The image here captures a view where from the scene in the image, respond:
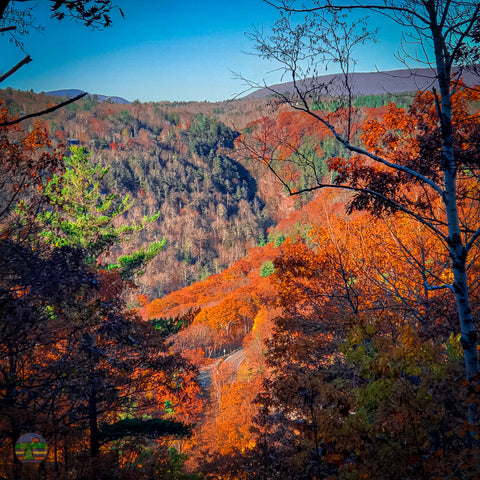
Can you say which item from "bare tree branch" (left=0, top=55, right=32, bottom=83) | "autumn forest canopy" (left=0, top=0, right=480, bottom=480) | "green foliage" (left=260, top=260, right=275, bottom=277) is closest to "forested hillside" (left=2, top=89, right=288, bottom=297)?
"green foliage" (left=260, top=260, right=275, bottom=277)

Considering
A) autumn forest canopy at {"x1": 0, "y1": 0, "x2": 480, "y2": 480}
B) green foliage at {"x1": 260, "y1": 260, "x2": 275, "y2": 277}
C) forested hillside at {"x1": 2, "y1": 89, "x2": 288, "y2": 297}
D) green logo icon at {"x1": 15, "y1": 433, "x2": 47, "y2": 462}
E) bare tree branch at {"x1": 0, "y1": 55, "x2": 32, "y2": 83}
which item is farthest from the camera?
forested hillside at {"x1": 2, "y1": 89, "x2": 288, "y2": 297}

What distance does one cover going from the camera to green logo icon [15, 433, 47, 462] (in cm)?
615

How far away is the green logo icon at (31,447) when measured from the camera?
615cm

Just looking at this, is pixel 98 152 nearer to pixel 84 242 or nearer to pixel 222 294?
pixel 222 294

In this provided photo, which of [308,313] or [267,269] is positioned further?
[267,269]

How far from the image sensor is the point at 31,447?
617cm

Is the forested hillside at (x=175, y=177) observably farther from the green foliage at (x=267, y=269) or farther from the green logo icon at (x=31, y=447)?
the green logo icon at (x=31, y=447)

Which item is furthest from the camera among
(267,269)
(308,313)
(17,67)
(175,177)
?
(175,177)

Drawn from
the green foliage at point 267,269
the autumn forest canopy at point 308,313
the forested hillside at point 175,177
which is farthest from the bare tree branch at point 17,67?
the forested hillside at point 175,177

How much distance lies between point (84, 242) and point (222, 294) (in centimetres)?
5047

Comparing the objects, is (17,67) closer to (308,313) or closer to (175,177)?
(308,313)

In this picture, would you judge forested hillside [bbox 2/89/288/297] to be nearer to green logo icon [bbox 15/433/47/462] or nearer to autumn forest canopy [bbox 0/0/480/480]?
autumn forest canopy [bbox 0/0/480/480]

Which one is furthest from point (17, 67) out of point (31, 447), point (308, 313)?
point (308, 313)

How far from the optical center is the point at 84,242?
43.8 ft
